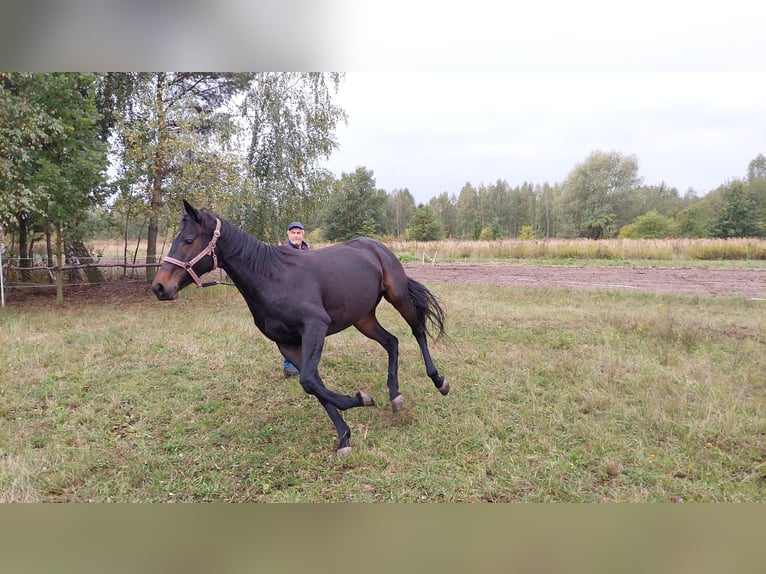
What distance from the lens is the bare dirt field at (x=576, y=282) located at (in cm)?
1027

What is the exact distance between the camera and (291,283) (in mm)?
3219

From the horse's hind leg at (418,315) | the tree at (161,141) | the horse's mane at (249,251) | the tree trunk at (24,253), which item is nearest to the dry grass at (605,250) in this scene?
the tree at (161,141)

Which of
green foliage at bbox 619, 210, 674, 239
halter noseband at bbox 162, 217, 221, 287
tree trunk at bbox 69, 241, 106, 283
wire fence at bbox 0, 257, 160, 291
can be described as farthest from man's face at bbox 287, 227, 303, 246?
green foliage at bbox 619, 210, 674, 239

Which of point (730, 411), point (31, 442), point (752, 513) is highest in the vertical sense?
point (752, 513)

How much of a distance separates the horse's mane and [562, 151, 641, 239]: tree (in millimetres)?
42646

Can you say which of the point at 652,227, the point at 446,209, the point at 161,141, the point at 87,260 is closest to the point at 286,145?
the point at 161,141

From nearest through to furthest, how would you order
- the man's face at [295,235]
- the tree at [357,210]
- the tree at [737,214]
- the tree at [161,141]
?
the man's face at [295,235] < the tree at [161,141] < the tree at [357,210] < the tree at [737,214]

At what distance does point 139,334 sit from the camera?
6.65 m

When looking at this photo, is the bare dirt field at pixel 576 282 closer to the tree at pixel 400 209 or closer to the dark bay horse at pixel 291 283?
the dark bay horse at pixel 291 283

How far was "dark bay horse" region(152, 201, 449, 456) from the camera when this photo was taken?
2.89 metres

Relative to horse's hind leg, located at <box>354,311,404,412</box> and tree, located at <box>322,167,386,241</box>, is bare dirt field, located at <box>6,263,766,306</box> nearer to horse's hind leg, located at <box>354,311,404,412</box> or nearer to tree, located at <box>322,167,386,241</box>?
horse's hind leg, located at <box>354,311,404,412</box>
